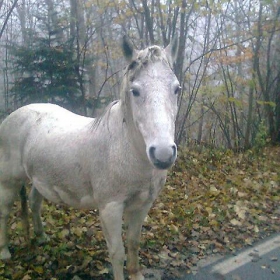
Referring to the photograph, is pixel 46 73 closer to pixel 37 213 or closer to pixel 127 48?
pixel 37 213

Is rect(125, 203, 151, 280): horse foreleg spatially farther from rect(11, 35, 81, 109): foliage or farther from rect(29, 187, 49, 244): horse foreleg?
rect(11, 35, 81, 109): foliage

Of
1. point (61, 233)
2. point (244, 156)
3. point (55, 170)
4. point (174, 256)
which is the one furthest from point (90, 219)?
point (244, 156)

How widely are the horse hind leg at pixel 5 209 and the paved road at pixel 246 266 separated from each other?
1.87m

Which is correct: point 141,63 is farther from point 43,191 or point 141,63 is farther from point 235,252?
point 235,252

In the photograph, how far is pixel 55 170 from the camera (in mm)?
3031

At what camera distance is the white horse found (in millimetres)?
2311

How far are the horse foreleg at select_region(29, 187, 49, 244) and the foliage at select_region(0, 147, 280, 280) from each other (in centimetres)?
12

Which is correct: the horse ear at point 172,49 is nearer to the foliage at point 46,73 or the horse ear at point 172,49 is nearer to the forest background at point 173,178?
the forest background at point 173,178

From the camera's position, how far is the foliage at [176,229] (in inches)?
140

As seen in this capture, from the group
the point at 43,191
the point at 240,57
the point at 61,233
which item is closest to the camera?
the point at 43,191

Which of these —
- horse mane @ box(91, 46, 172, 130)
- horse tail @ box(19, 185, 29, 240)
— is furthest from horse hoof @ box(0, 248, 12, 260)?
horse mane @ box(91, 46, 172, 130)

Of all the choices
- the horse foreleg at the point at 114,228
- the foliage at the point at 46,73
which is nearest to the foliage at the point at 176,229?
the horse foreleg at the point at 114,228

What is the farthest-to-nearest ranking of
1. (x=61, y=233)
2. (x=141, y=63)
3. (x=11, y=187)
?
(x=61, y=233)
(x=11, y=187)
(x=141, y=63)

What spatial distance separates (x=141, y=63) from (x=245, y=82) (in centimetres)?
842
